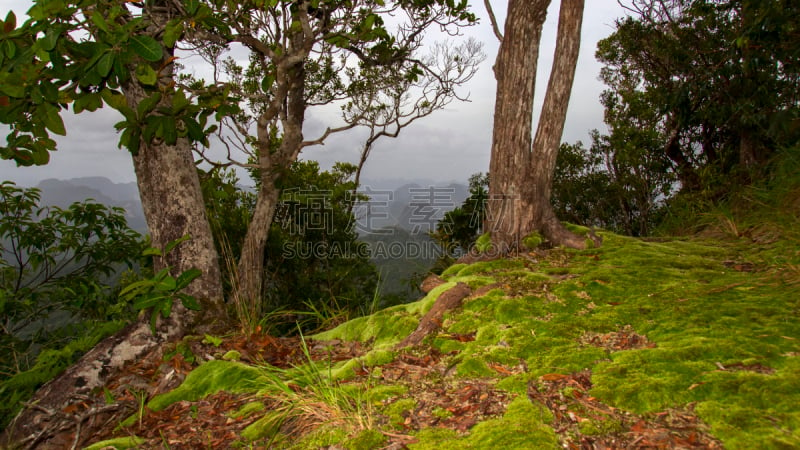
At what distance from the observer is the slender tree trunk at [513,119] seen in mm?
4027

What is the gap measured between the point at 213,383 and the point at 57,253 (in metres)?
4.16

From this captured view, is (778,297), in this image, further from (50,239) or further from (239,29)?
(50,239)

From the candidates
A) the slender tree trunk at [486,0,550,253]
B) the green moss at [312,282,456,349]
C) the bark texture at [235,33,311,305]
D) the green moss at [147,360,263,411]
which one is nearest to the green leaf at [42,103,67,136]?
the green moss at [147,360,263,411]

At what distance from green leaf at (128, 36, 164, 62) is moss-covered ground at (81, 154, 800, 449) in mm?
1725

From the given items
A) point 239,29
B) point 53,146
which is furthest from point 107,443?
point 239,29

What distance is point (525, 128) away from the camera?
4.12 meters

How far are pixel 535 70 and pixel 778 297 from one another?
2584 mm

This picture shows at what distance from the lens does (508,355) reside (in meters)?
2.38

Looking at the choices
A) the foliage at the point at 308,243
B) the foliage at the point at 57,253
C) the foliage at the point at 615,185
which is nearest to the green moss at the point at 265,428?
the foliage at the point at 57,253

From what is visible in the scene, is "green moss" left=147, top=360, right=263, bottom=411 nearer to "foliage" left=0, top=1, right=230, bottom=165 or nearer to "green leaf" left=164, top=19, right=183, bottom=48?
"foliage" left=0, top=1, right=230, bottom=165

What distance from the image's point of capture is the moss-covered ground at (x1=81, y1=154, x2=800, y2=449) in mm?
1708

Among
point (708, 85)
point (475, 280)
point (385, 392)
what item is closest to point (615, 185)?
point (708, 85)

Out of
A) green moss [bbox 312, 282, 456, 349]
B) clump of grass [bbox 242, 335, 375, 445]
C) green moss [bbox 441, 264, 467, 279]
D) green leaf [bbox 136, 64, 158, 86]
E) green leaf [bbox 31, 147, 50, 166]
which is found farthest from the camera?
green moss [bbox 441, 264, 467, 279]

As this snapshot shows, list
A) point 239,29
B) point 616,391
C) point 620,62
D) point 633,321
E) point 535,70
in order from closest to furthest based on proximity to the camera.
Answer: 1. point 616,391
2. point 633,321
3. point 535,70
4. point 239,29
5. point 620,62
